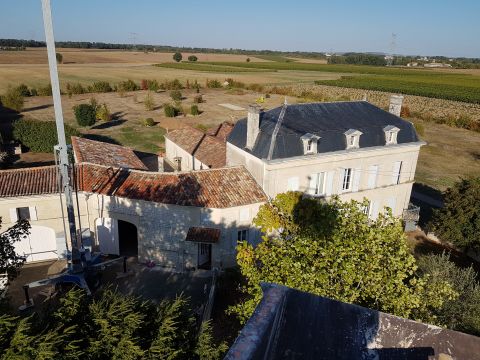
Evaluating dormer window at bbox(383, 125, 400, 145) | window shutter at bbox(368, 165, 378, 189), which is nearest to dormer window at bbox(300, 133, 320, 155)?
window shutter at bbox(368, 165, 378, 189)

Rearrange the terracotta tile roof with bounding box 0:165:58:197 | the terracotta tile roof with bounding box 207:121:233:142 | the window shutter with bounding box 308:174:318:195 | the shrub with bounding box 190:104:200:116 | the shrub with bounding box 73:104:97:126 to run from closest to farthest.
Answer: the terracotta tile roof with bounding box 0:165:58:197 < the window shutter with bounding box 308:174:318:195 < the terracotta tile roof with bounding box 207:121:233:142 < the shrub with bounding box 73:104:97:126 < the shrub with bounding box 190:104:200:116

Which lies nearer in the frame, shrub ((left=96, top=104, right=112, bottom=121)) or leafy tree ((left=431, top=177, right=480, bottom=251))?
leafy tree ((left=431, top=177, right=480, bottom=251))

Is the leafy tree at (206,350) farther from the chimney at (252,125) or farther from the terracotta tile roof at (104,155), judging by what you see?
the terracotta tile roof at (104,155)

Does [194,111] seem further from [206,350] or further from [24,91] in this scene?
[206,350]

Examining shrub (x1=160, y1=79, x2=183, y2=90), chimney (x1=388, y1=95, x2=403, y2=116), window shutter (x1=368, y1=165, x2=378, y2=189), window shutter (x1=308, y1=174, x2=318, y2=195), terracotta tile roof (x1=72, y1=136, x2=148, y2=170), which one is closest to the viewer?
window shutter (x1=308, y1=174, x2=318, y2=195)

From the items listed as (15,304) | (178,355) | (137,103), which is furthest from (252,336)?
(137,103)

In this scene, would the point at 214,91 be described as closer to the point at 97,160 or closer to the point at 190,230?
the point at 97,160

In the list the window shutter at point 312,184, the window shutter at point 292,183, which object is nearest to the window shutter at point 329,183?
the window shutter at point 312,184

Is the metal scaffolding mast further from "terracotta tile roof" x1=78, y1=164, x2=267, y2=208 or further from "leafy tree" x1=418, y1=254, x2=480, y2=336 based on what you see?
"leafy tree" x1=418, y1=254, x2=480, y2=336

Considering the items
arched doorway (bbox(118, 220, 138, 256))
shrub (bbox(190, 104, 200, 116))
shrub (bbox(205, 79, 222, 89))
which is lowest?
arched doorway (bbox(118, 220, 138, 256))
